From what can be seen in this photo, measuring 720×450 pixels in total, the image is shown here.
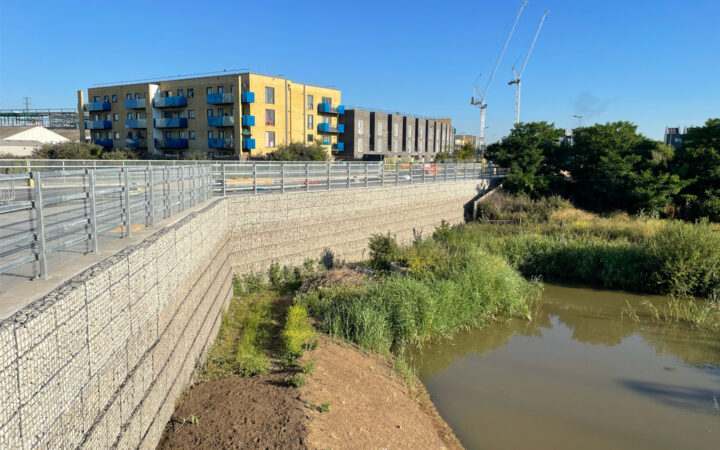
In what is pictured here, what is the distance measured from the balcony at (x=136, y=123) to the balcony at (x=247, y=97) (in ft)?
50.1

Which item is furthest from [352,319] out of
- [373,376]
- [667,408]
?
[667,408]

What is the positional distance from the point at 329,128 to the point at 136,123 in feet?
74.5

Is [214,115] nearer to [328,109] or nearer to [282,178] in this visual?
[328,109]

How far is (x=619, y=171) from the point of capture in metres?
28.0

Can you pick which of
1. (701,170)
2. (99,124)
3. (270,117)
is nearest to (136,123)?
(99,124)

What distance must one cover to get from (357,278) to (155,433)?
8.61 metres

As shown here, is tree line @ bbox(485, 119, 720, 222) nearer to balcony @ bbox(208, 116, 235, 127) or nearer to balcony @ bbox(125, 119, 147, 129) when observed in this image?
balcony @ bbox(208, 116, 235, 127)

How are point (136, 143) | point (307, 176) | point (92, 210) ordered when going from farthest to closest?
point (136, 143) → point (307, 176) → point (92, 210)

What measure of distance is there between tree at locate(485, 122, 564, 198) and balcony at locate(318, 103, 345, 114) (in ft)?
90.7

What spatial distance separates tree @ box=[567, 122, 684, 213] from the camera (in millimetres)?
26734

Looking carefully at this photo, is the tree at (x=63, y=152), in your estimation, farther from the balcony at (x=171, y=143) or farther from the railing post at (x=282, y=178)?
the railing post at (x=282, y=178)

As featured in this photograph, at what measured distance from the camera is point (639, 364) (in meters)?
11.3

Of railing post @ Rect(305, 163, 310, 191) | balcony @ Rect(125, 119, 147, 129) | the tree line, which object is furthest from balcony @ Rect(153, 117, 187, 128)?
railing post @ Rect(305, 163, 310, 191)

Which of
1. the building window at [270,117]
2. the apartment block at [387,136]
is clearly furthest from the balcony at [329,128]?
the building window at [270,117]
